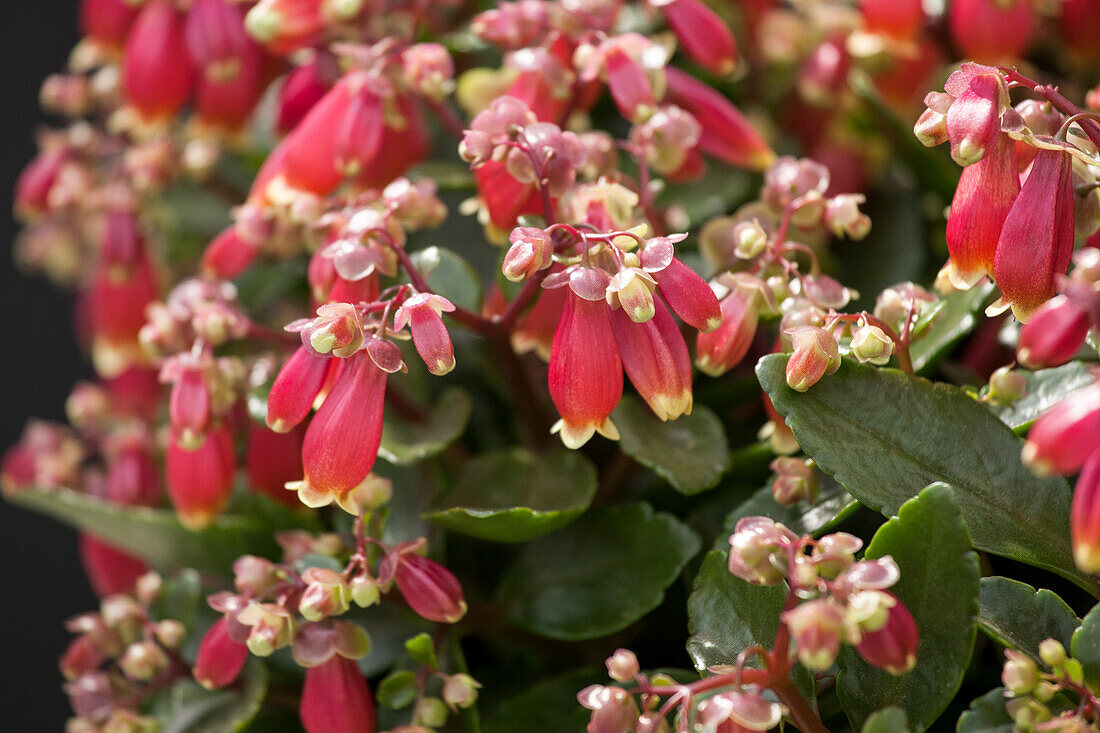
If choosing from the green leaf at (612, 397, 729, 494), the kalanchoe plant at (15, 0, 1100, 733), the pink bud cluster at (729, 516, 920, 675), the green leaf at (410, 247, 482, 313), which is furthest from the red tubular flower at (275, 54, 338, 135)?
the pink bud cluster at (729, 516, 920, 675)

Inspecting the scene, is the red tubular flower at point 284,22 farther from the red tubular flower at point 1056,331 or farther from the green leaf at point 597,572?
the red tubular flower at point 1056,331

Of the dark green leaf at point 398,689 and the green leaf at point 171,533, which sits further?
the green leaf at point 171,533

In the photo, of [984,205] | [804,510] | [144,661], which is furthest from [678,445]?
[144,661]

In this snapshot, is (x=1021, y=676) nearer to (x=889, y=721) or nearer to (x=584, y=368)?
(x=889, y=721)

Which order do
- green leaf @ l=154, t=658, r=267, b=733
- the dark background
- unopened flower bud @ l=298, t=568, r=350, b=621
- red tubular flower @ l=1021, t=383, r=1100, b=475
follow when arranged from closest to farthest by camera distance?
red tubular flower @ l=1021, t=383, r=1100, b=475 < unopened flower bud @ l=298, t=568, r=350, b=621 < green leaf @ l=154, t=658, r=267, b=733 < the dark background

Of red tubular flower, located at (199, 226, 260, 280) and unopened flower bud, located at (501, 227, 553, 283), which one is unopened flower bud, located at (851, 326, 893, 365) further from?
red tubular flower, located at (199, 226, 260, 280)

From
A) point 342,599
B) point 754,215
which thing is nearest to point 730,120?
point 754,215

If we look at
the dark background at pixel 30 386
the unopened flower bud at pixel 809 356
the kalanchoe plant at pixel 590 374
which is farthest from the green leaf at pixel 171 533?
the dark background at pixel 30 386
